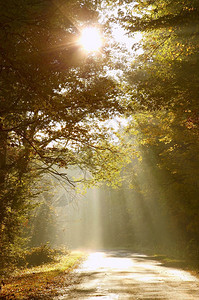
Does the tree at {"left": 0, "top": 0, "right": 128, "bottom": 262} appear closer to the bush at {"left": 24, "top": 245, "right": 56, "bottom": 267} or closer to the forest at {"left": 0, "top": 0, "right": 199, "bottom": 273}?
the forest at {"left": 0, "top": 0, "right": 199, "bottom": 273}

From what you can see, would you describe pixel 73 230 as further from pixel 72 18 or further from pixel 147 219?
pixel 72 18

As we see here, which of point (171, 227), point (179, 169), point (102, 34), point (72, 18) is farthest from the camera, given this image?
point (171, 227)

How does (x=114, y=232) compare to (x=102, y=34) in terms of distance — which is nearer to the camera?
(x=102, y=34)

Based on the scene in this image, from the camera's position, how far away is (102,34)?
9586mm

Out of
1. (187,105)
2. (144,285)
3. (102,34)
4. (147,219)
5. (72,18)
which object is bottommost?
(144,285)

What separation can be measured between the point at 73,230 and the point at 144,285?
71.4 m

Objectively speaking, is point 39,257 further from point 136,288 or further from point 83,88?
point 83,88

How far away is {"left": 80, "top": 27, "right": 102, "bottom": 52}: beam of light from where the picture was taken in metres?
8.51

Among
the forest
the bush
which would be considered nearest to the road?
the forest

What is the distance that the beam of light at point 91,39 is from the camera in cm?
851

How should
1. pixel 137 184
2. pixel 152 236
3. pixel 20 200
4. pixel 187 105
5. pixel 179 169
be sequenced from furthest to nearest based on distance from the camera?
1. pixel 152 236
2. pixel 137 184
3. pixel 179 169
4. pixel 20 200
5. pixel 187 105

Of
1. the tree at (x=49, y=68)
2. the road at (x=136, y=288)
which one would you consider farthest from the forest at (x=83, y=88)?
the road at (x=136, y=288)

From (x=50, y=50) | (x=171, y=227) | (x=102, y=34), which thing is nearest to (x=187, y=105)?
(x=102, y=34)

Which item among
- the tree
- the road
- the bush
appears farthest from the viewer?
the bush
